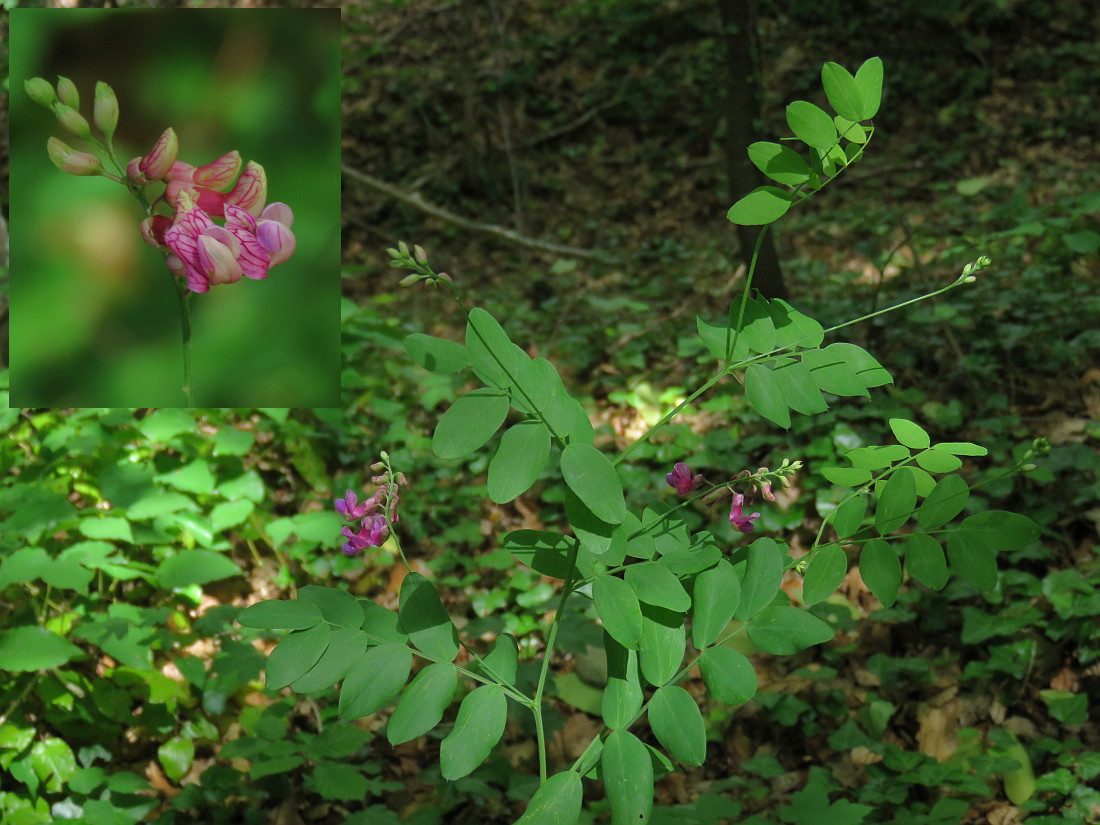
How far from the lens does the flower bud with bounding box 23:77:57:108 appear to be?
1.54 metres

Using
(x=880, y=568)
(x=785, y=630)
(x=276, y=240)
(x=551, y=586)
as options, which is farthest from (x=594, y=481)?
(x=551, y=586)

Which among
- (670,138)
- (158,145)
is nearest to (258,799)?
(158,145)

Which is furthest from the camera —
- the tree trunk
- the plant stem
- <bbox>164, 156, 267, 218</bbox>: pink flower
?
the tree trunk

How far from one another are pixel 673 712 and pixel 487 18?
27.9ft

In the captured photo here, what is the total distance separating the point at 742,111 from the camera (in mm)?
4051

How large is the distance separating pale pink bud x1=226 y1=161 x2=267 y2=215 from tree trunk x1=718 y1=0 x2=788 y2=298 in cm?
264

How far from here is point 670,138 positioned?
24.1 feet

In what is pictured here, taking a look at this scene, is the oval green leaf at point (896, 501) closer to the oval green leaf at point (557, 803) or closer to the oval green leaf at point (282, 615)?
the oval green leaf at point (557, 803)

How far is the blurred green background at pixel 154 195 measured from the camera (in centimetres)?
170

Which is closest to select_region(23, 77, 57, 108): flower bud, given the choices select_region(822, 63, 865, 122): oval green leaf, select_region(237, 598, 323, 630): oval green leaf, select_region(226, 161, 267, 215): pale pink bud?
select_region(226, 161, 267, 215): pale pink bud

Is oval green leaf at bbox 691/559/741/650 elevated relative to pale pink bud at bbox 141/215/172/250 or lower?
lower

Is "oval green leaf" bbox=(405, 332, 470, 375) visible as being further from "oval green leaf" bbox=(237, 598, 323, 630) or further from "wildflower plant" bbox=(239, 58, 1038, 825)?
"oval green leaf" bbox=(237, 598, 323, 630)

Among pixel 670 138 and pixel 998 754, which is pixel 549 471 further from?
pixel 670 138

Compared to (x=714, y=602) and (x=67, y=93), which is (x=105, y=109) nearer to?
(x=67, y=93)
